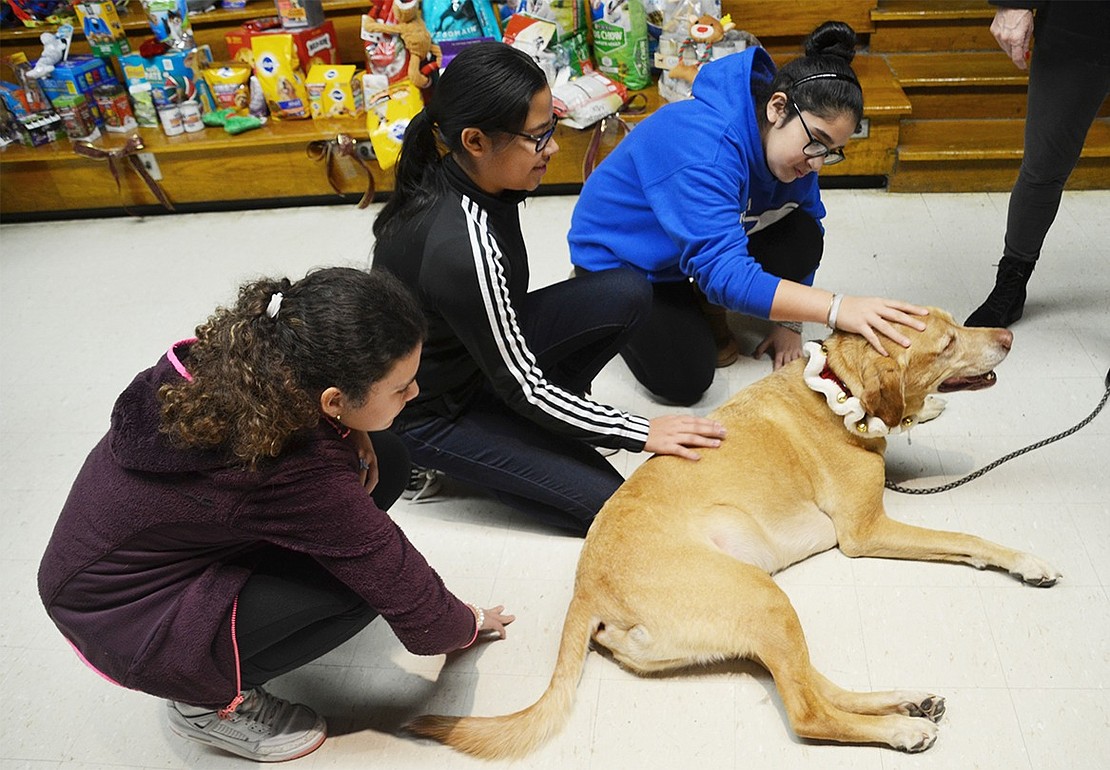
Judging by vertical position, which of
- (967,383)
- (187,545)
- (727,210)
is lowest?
(967,383)

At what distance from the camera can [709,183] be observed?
2.00 meters

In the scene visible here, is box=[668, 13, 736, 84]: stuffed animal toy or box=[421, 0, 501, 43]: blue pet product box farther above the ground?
box=[421, 0, 501, 43]: blue pet product box

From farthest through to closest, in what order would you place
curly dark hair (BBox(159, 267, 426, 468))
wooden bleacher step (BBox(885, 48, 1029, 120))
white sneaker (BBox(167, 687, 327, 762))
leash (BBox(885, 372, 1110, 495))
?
wooden bleacher step (BBox(885, 48, 1029, 120))
leash (BBox(885, 372, 1110, 495))
white sneaker (BBox(167, 687, 327, 762))
curly dark hair (BBox(159, 267, 426, 468))

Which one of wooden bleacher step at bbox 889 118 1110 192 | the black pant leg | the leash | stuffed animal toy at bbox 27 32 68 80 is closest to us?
the black pant leg

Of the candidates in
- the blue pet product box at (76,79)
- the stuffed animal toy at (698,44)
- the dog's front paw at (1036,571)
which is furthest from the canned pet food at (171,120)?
the dog's front paw at (1036,571)

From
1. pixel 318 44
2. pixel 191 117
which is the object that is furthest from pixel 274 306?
pixel 191 117

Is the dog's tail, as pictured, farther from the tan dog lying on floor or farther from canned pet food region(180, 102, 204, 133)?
canned pet food region(180, 102, 204, 133)

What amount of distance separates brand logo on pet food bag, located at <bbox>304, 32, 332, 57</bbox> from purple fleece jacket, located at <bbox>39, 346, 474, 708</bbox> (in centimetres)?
279

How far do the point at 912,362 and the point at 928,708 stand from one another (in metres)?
0.68

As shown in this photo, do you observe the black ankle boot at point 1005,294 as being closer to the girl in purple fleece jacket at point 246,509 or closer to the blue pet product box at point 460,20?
the girl in purple fleece jacket at point 246,509

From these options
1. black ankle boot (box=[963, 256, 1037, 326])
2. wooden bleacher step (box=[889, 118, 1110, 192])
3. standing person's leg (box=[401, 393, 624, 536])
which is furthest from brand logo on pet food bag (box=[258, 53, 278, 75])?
black ankle boot (box=[963, 256, 1037, 326])

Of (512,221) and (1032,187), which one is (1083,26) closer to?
(1032,187)

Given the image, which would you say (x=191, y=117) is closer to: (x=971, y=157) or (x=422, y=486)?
(x=422, y=486)

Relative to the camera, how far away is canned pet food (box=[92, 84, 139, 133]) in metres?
3.91
